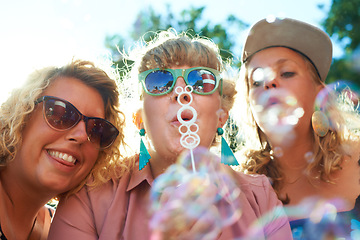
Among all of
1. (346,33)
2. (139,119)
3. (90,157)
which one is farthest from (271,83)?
(346,33)

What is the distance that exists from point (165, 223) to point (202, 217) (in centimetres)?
19

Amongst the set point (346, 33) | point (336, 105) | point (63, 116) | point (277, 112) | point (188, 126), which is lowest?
point (346, 33)

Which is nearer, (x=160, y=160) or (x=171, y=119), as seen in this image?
(x=171, y=119)

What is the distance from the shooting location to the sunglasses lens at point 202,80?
2.02 m

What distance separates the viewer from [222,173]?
7.28 feet

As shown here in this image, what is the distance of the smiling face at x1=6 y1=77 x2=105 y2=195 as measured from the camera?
2.00 meters

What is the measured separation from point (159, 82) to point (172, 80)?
3.0 inches

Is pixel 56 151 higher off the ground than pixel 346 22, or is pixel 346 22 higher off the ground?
pixel 56 151

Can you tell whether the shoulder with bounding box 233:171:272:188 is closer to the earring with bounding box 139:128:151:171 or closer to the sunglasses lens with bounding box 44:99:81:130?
the earring with bounding box 139:128:151:171

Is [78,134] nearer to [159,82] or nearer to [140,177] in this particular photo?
[140,177]

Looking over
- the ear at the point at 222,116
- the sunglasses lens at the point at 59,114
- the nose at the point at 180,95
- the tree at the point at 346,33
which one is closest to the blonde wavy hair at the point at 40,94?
the sunglasses lens at the point at 59,114

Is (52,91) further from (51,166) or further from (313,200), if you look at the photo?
(313,200)

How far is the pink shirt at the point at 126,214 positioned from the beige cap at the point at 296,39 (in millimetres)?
1144

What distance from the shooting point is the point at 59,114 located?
2.01m
